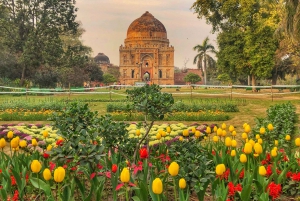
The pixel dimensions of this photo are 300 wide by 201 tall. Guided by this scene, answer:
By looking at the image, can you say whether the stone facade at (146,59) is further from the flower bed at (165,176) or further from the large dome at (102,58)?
the flower bed at (165,176)

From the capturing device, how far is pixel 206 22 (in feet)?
78.4

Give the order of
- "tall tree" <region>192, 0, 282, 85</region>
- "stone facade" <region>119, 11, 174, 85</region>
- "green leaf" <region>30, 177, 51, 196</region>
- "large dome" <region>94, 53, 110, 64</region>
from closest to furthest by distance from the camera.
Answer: "green leaf" <region>30, 177, 51, 196</region>, "tall tree" <region>192, 0, 282, 85</region>, "stone facade" <region>119, 11, 174, 85</region>, "large dome" <region>94, 53, 110, 64</region>

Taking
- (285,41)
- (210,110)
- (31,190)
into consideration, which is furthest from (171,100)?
(285,41)

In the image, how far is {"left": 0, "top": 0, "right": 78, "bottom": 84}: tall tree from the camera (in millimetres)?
27327

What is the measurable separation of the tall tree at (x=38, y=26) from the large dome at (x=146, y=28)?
38246 millimetres

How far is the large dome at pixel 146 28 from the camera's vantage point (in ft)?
218

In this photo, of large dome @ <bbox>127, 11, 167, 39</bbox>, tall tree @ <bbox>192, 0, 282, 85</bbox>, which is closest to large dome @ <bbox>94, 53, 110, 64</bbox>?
large dome @ <bbox>127, 11, 167, 39</bbox>

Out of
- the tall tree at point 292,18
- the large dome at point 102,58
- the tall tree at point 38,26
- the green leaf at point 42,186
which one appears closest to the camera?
the green leaf at point 42,186

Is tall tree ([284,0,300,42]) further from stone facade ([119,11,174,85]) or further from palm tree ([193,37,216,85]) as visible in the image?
stone facade ([119,11,174,85])

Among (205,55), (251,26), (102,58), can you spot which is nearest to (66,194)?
(251,26)

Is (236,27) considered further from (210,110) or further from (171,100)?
(171,100)

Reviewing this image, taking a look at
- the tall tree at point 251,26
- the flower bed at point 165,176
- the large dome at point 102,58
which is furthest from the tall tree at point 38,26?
the large dome at point 102,58

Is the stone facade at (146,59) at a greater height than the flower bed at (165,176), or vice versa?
the stone facade at (146,59)

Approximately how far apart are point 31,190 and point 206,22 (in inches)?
887
